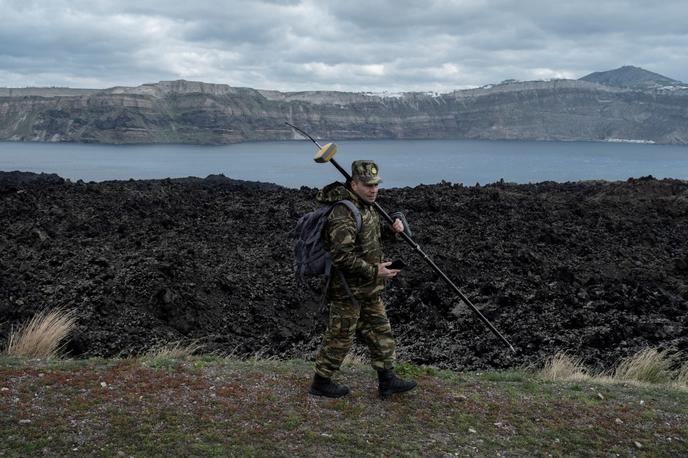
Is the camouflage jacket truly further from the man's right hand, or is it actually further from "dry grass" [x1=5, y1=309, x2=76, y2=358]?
"dry grass" [x1=5, y1=309, x2=76, y2=358]

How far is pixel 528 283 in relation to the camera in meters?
13.2

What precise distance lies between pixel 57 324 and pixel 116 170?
82.8 m

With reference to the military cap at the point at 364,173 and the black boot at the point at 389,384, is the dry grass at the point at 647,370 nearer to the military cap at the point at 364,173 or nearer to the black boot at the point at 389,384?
the black boot at the point at 389,384

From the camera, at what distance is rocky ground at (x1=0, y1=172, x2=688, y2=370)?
10.5 m

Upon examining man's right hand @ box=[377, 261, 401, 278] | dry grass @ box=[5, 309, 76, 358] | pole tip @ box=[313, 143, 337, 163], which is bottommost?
dry grass @ box=[5, 309, 76, 358]

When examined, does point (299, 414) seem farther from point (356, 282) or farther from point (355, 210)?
point (355, 210)

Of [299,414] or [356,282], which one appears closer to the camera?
[299,414]

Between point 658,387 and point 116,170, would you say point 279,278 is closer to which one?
point 658,387

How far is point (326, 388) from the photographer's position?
6.41m

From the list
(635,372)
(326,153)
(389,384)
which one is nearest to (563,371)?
(635,372)

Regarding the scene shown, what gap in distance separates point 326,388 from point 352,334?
2.05 feet

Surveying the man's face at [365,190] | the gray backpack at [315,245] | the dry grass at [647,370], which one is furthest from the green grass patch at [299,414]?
the man's face at [365,190]

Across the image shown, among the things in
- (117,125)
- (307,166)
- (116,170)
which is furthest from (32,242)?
(117,125)

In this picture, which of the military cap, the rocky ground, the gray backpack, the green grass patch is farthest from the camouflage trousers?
the rocky ground
